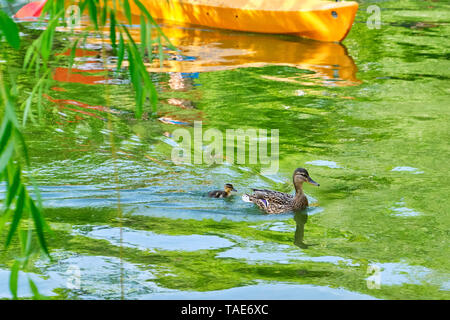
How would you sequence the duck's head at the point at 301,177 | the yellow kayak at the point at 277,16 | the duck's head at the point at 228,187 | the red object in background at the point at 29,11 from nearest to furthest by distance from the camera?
the duck's head at the point at 301,177
the duck's head at the point at 228,187
the yellow kayak at the point at 277,16
the red object in background at the point at 29,11

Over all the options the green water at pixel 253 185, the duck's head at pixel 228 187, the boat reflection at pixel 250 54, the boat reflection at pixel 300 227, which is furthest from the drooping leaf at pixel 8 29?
the boat reflection at pixel 250 54

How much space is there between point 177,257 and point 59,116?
14.7ft

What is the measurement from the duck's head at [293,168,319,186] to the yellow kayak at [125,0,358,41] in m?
7.59

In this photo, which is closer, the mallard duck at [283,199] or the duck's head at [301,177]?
the mallard duck at [283,199]

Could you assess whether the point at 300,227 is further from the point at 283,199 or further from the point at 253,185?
the point at 253,185

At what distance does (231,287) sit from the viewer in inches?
216

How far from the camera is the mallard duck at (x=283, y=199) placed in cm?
719

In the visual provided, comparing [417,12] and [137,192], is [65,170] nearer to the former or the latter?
[137,192]

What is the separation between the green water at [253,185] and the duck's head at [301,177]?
0.29m

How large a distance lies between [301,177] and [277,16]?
844 cm

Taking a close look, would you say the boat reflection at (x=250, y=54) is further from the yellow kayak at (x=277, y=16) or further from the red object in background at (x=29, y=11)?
the red object in background at (x=29, y=11)
